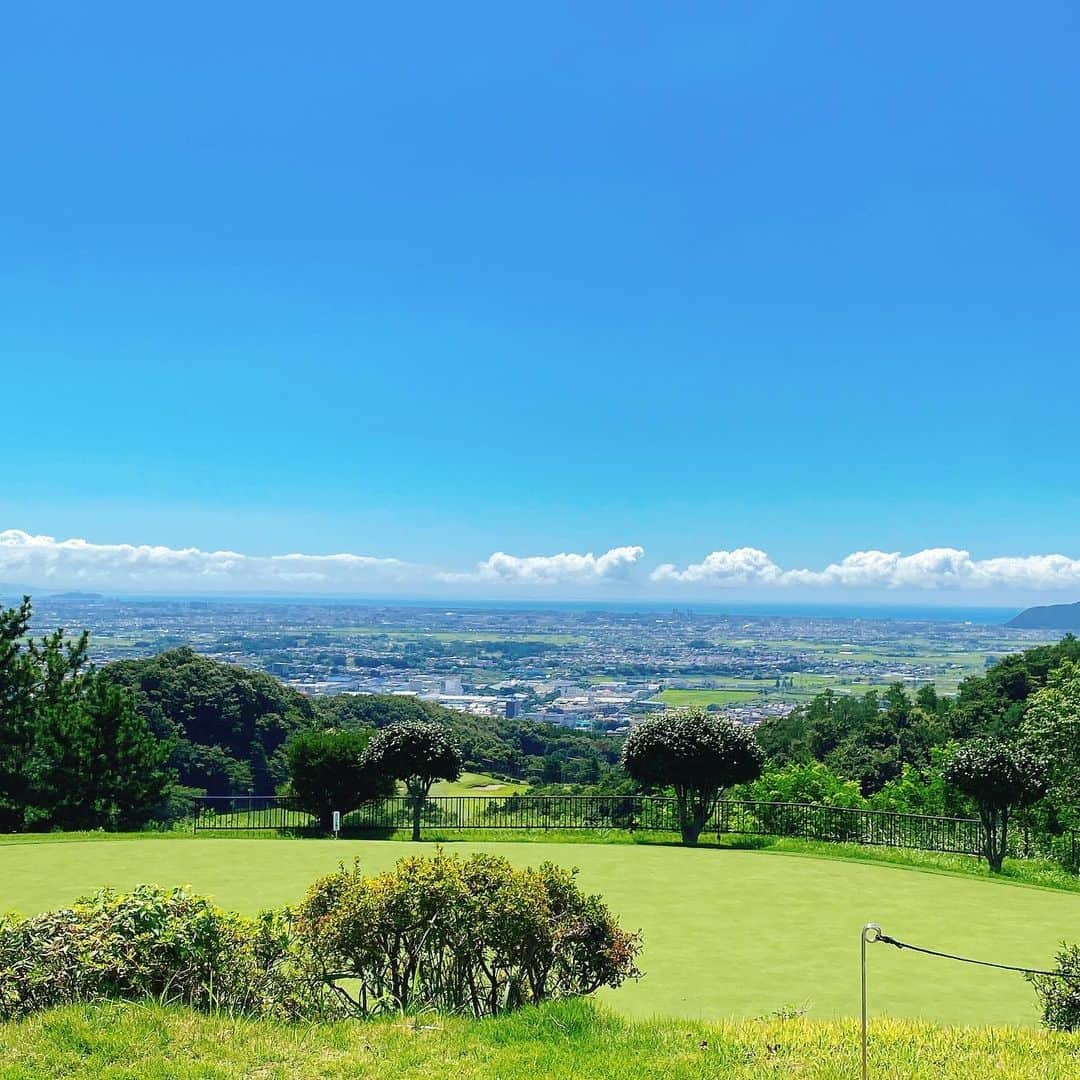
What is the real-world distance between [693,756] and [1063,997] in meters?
9.10

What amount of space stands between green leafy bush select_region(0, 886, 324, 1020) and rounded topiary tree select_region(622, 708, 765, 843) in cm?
1008

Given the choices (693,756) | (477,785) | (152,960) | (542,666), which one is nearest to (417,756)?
(693,756)

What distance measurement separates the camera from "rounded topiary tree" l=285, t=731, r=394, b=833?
17.7 meters

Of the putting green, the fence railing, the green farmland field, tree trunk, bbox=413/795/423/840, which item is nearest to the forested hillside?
the fence railing

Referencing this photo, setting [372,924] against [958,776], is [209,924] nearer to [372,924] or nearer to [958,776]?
[372,924]

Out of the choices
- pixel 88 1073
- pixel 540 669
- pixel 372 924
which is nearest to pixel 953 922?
pixel 372 924

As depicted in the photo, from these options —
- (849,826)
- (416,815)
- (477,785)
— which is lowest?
(477,785)

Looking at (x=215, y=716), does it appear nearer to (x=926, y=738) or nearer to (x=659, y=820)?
(x=659, y=820)

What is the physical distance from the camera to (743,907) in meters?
9.40

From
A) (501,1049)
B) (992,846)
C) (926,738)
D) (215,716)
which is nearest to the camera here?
(501,1049)

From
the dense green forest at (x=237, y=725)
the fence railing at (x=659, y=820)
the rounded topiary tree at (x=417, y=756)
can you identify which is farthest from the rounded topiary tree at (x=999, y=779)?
the dense green forest at (x=237, y=725)

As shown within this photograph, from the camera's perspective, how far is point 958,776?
43.9 feet

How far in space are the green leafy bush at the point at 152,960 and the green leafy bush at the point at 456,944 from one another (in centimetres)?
22

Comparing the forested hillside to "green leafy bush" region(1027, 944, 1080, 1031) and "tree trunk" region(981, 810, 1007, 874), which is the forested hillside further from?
"green leafy bush" region(1027, 944, 1080, 1031)
